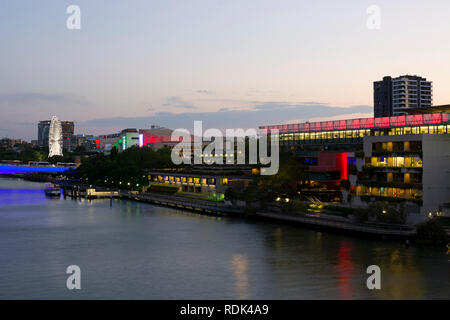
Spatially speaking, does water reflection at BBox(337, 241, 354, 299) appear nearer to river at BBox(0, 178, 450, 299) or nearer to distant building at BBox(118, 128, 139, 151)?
river at BBox(0, 178, 450, 299)

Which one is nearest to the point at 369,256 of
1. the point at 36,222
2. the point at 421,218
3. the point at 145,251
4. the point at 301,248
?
the point at 301,248

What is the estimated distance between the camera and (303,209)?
46.6 m

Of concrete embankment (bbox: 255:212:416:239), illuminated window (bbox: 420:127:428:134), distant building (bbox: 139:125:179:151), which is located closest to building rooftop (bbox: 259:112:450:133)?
illuminated window (bbox: 420:127:428:134)

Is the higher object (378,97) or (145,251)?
(378,97)

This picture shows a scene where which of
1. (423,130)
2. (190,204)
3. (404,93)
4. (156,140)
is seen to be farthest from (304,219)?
(156,140)

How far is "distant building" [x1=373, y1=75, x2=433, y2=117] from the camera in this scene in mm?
135750

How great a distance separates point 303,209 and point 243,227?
5309 mm

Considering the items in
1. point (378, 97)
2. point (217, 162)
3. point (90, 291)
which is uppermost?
point (378, 97)

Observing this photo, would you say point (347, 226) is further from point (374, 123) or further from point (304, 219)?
point (374, 123)

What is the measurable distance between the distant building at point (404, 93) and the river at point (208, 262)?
9907 centimetres

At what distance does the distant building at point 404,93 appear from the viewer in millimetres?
135750

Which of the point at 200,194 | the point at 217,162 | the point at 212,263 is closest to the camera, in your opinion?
the point at 212,263

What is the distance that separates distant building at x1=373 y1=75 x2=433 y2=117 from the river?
325 ft
